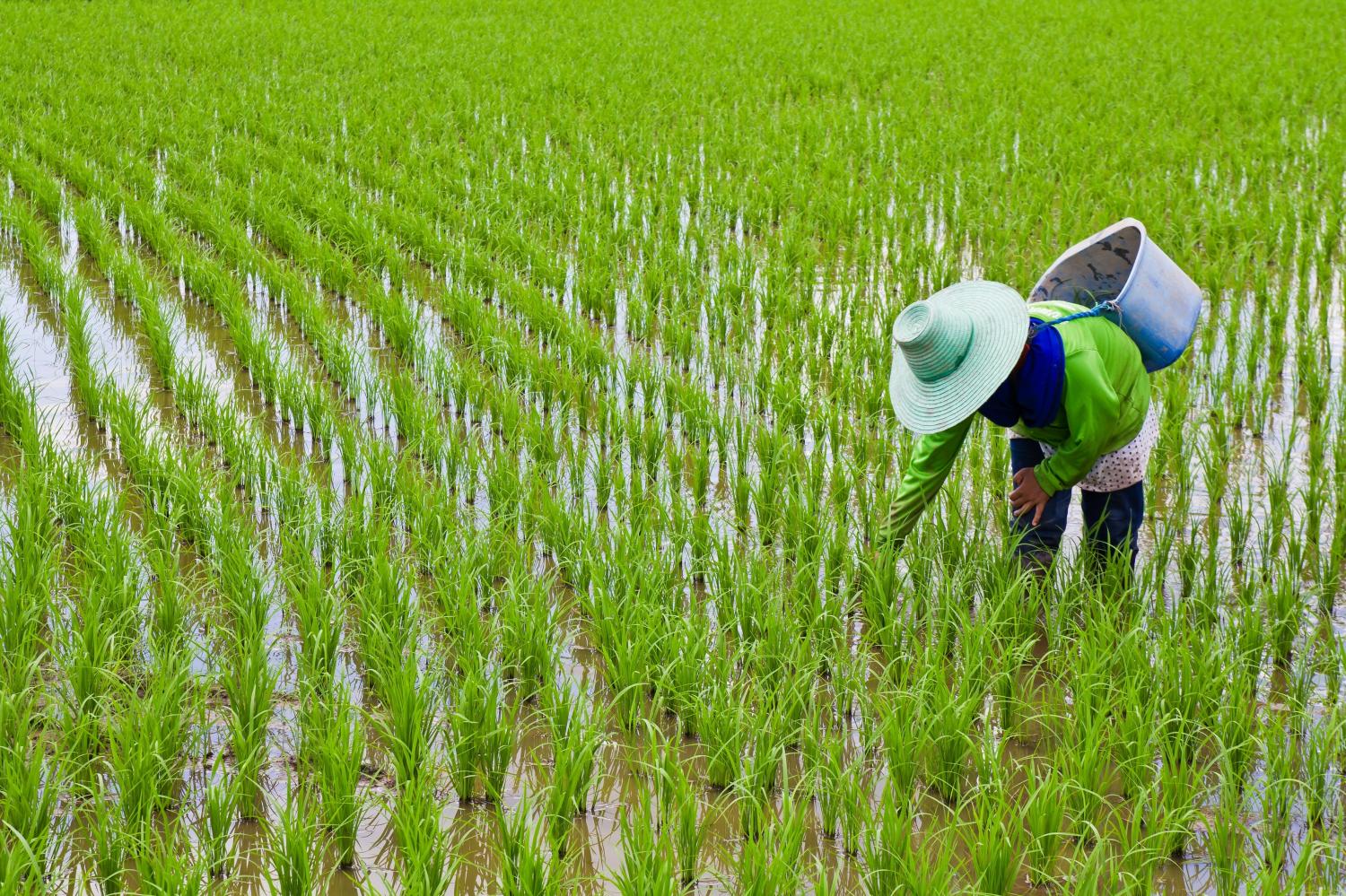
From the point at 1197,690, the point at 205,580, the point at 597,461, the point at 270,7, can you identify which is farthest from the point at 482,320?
the point at 270,7

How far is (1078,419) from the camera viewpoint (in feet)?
8.77

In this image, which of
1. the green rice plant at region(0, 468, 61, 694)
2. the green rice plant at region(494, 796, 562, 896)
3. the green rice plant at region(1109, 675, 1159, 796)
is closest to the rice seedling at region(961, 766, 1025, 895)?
the green rice plant at region(1109, 675, 1159, 796)

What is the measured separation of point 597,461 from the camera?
3723 millimetres

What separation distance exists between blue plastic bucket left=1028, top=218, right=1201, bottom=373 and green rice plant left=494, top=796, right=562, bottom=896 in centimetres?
169

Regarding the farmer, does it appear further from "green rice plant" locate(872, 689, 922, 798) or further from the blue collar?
"green rice plant" locate(872, 689, 922, 798)

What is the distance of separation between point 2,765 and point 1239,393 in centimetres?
363

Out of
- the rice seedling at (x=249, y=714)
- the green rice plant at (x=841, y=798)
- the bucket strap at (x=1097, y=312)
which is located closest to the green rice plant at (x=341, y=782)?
the rice seedling at (x=249, y=714)

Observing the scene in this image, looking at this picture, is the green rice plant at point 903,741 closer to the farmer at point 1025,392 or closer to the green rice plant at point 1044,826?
the green rice plant at point 1044,826

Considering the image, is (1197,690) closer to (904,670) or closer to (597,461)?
(904,670)

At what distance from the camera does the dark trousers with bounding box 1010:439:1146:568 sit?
3006 mm

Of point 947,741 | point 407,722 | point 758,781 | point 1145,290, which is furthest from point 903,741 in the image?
point 1145,290

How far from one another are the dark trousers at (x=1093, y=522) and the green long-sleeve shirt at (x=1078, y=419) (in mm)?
219

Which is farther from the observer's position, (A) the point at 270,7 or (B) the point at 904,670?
(A) the point at 270,7

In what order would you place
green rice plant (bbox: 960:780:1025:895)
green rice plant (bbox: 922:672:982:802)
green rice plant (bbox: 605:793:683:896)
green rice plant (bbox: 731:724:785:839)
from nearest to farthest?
1. green rice plant (bbox: 605:793:683:896)
2. green rice plant (bbox: 960:780:1025:895)
3. green rice plant (bbox: 731:724:785:839)
4. green rice plant (bbox: 922:672:982:802)
